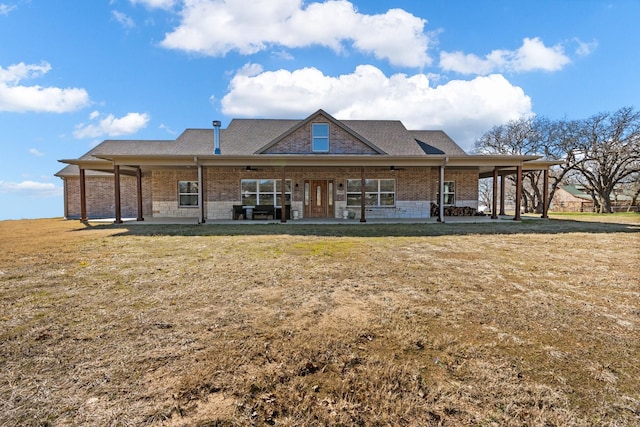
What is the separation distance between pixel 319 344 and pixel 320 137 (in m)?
13.6

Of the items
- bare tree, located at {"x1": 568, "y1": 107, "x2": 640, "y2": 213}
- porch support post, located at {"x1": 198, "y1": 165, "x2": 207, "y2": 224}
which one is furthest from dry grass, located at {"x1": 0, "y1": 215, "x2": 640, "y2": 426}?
bare tree, located at {"x1": 568, "y1": 107, "x2": 640, "y2": 213}

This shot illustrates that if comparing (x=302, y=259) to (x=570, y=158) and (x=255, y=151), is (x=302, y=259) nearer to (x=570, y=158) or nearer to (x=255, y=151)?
(x=255, y=151)

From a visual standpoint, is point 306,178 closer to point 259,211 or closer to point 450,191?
point 259,211

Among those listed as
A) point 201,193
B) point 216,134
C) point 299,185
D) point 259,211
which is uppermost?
point 216,134

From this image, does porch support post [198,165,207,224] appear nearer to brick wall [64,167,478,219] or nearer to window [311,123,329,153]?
brick wall [64,167,478,219]

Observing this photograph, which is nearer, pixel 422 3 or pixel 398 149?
pixel 422 3

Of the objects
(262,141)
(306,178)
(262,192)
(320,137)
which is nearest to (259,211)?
(262,192)

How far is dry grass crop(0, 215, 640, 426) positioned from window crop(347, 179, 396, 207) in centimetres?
1041

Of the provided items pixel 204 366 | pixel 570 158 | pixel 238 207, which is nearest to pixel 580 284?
pixel 204 366

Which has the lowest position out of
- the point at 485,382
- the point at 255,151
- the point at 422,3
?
the point at 485,382

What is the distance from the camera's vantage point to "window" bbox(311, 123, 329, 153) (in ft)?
50.5

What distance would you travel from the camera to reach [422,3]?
1190cm

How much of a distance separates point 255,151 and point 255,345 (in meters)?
13.9

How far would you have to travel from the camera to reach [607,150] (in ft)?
77.3
